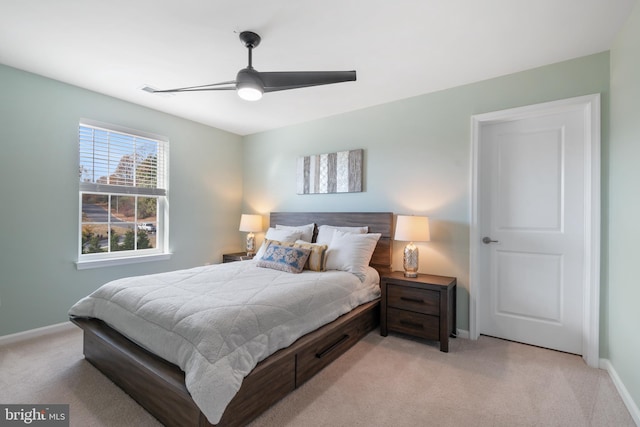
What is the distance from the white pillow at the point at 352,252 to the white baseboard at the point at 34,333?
2.76 metres

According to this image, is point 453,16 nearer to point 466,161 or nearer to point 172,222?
point 466,161

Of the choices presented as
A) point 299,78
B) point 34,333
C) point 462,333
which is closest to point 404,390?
point 462,333

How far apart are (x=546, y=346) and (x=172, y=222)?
14.2 ft

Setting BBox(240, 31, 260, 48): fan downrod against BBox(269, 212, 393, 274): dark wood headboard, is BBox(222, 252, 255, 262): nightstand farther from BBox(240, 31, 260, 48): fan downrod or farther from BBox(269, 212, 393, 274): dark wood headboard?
BBox(240, 31, 260, 48): fan downrod

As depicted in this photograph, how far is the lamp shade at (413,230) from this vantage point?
2.78 metres

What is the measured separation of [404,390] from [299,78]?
222 centimetres

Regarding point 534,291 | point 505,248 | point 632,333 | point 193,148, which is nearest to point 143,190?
point 193,148

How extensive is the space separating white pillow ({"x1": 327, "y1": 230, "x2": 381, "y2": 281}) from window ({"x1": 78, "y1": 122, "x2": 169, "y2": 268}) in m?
2.34

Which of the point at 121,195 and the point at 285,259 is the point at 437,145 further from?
the point at 121,195

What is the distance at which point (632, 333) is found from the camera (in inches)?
72.0

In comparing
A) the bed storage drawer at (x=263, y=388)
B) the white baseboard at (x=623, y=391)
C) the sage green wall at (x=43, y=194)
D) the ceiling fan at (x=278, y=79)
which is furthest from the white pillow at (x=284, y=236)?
the white baseboard at (x=623, y=391)

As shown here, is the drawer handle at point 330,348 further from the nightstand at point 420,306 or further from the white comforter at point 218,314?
the nightstand at point 420,306

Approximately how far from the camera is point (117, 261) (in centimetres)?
329

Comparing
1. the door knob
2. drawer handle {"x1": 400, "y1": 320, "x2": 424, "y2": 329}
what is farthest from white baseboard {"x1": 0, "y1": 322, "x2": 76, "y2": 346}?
the door knob
